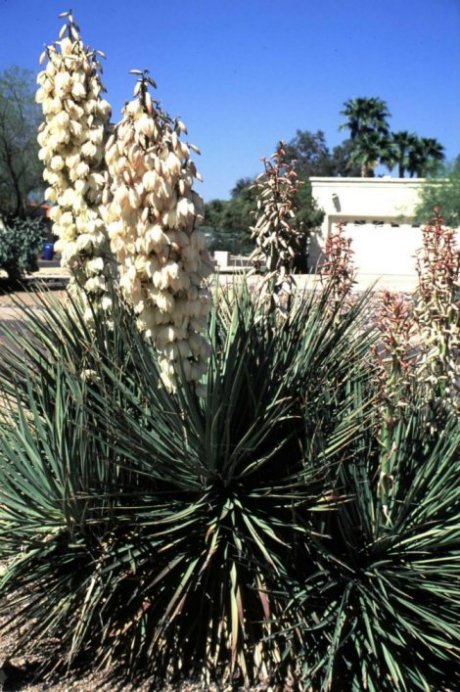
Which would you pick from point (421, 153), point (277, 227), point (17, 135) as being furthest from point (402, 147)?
point (277, 227)

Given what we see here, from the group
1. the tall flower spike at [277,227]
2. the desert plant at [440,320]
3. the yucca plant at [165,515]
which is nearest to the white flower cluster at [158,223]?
the yucca plant at [165,515]

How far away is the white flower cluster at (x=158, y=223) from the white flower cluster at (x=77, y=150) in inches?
→ 30.4

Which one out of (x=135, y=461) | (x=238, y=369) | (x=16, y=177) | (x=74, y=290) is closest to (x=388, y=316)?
(x=238, y=369)

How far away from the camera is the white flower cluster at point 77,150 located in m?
3.77

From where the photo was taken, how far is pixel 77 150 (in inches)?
151

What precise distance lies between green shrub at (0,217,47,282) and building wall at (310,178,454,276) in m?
17.8

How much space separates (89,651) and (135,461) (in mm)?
916

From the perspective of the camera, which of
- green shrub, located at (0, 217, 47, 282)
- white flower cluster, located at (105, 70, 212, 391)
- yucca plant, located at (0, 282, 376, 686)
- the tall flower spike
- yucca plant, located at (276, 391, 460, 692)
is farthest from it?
green shrub, located at (0, 217, 47, 282)

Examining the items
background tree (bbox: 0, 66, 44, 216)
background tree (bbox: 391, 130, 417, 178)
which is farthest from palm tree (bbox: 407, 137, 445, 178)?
background tree (bbox: 0, 66, 44, 216)

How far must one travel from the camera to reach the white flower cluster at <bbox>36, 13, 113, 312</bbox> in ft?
12.4

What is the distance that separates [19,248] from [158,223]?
71.1 feet

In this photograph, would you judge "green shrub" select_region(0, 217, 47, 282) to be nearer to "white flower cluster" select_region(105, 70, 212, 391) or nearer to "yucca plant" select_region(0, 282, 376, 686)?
"yucca plant" select_region(0, 282, 376, 686)

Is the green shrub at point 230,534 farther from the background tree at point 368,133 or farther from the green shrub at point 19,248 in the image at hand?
the background tree at point 368,133

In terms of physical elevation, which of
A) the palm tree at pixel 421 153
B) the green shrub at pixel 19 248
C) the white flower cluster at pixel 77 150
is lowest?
the green shrub at pixel 19 248
